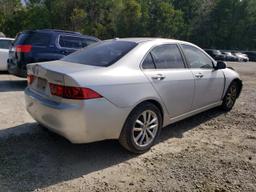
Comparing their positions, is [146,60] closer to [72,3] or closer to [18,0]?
[72,3]

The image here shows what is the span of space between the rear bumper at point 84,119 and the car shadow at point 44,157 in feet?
1.27

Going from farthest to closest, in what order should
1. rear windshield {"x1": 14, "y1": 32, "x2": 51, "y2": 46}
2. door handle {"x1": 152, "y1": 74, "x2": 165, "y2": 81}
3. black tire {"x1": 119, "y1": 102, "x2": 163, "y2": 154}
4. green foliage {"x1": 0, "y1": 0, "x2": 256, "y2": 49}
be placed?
green foliage {"x1": 0, "y1": 0, "x2": 256, "y2": 49}, rear windshield {"x1": 14, "y1": 32, "x2": 51, "y2": 46}, door handle {"x1": 152, "y1": 74, "x2": 165, "y2": 81}, black tire {"x1": 119, "y1": 102, "x2": 163, "y2": 154}

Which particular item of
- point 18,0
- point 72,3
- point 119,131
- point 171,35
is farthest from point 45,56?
point 18,0

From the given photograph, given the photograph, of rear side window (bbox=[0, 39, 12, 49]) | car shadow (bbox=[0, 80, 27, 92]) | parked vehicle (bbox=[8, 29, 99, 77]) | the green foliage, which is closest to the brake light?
parked vehicle (bbox=[8, 29, 99, 77])

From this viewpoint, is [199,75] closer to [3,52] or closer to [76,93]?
[76,93]

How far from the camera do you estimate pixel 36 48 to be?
7805 millimetres

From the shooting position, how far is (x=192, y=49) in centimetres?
500

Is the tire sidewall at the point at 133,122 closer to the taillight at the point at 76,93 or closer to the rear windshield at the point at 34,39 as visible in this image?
the taillight at the point at 76,93

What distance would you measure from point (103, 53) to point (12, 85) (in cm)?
526

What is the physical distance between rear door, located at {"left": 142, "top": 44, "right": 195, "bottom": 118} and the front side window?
0.23 meters

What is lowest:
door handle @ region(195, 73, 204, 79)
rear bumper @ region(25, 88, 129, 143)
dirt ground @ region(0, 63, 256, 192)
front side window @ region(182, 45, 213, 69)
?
dirt ground @ region(0, 63, 256, 192)

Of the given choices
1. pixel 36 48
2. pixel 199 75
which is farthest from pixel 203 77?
pixel 36 48

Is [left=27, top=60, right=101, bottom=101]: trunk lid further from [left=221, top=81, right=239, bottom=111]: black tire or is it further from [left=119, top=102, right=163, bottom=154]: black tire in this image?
[left=221, top=81, right=239, bottom=111]: black tire

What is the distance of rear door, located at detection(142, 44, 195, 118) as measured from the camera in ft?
13.2
